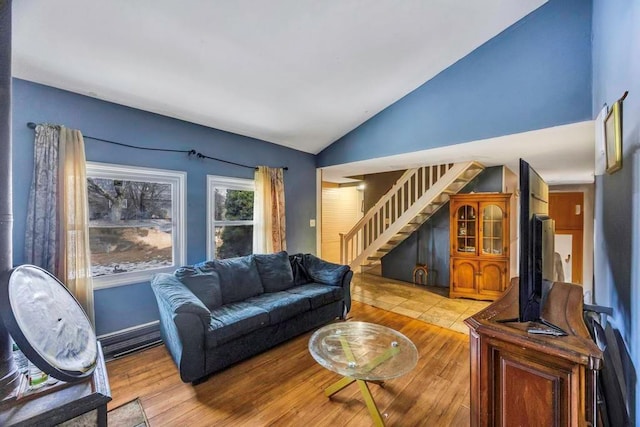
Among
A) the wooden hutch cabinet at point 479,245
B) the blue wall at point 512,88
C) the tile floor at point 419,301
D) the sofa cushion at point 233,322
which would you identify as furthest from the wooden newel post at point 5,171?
the wooden hutch cabinet at point 479,245

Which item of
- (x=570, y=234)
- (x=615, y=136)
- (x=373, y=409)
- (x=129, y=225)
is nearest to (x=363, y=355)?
(x=373, y=409)

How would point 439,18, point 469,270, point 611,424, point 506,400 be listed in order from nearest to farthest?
point 506,400
point 611,424
point 439,18
point 469,270

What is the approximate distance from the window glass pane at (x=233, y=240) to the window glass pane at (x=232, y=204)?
0.14m

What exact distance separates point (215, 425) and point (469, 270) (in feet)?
12.6

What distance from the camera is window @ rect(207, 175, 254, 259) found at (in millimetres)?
3391

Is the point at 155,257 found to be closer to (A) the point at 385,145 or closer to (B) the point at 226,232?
(B) the point at 226,232

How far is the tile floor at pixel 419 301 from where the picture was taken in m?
3.33

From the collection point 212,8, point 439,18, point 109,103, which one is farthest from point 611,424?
point 109,103

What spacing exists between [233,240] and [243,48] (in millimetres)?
2358

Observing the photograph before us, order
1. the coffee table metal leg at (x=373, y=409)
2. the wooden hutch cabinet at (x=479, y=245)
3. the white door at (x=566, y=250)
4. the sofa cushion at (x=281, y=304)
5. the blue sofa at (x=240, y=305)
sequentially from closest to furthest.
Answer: the coffee table metal leg at (x=373, y=409)
the blue sofa at (x=240, y=305)
the sofa cushion at (x=281, y=304)
the wooden hutch cabinet at (x=479, y=245)
the white door at (x=566, y=250)

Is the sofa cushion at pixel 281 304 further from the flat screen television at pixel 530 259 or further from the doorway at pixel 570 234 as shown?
the doorway at pixel 570 234

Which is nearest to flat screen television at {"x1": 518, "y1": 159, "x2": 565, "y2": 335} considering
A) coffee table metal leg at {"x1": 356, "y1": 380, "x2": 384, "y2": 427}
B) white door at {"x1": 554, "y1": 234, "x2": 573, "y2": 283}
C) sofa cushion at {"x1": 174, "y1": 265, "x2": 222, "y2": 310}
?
coffee table metal leg at {"x1": 356, "y1": 380, "x2": 384, "y2": 427}

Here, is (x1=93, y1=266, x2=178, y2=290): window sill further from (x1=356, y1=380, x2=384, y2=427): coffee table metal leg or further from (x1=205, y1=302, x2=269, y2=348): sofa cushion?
(x1=356, y1=380, x2=384, y2=427): coffee table metal leg

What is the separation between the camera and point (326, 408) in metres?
1.82
